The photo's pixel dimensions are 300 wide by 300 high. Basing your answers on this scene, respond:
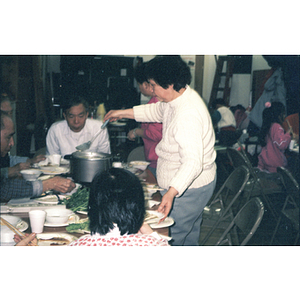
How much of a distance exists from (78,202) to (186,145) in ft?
1.98

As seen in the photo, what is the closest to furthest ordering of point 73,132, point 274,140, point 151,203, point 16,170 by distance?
point 151,203, point 16,170, point 73,132, point 274,140

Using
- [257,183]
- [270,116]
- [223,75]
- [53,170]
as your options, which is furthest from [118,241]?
[223,75]

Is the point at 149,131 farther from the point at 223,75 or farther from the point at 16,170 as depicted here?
the point at 223,75

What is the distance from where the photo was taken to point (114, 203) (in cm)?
105

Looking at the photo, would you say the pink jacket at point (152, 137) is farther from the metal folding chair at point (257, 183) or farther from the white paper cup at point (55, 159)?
the metal folding chair at point (257, 183)

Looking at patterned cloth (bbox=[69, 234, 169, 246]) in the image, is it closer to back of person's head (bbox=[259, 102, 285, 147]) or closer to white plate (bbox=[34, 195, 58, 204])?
white plate (bbox=[34, 195, 58, 204])

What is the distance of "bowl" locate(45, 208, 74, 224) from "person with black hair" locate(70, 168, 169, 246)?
290 millimetres

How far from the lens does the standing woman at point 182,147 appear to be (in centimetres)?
147

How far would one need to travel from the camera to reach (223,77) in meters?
6.41

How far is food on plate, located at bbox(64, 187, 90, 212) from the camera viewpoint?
1.53 metres

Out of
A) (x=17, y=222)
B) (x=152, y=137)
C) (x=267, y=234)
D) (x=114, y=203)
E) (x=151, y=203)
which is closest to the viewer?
(x=114, y=203)
